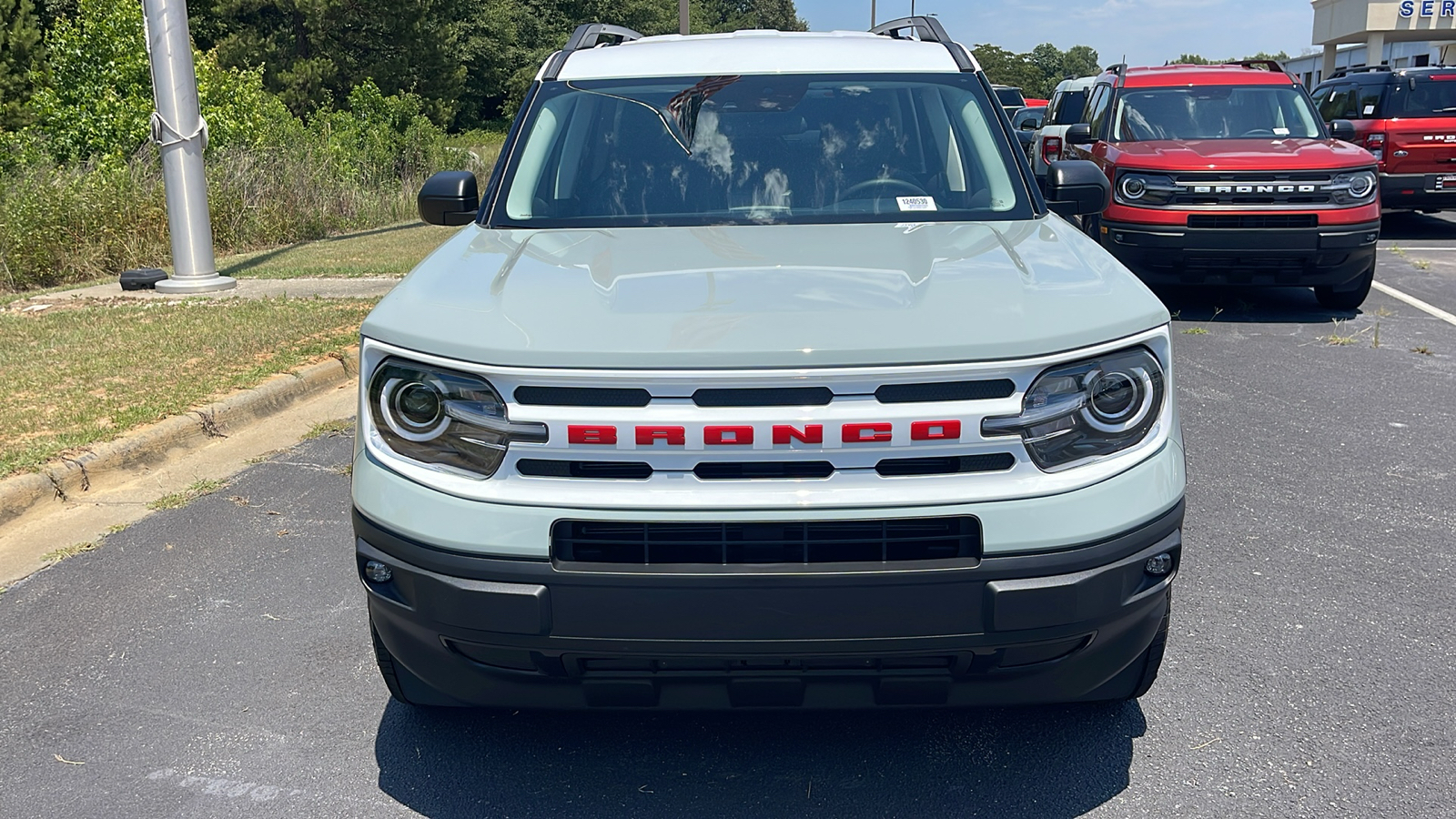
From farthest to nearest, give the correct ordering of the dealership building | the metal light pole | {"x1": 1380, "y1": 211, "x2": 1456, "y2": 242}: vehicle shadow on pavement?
the dealership building
{"x1": 1380, "y1": 211, "x2": 1456, "y2": 242}: vehicle shadow on pavement
the metal light pole

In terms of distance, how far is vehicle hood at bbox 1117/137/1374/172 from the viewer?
8.90 metres

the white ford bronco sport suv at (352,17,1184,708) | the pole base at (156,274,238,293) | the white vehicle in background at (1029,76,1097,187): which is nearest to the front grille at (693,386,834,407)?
the white ford bronco sport suv at (352,17,1184,708)

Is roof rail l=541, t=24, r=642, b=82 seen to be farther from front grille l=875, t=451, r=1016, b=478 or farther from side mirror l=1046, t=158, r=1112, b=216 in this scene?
front grille l=875, t=451, r=1016, b=478

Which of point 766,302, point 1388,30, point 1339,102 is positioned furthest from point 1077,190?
point 1388,30

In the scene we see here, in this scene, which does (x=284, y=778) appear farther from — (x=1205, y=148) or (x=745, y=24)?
(x=745, y=24)

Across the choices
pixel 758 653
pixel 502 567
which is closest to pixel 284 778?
pixel 502 567

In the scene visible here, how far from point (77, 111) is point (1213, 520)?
16.4 meters

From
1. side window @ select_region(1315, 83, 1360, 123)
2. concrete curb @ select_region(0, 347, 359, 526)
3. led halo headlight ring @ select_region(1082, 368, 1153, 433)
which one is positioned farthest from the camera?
side window @ select_region(1315, 83, 1360, 123)

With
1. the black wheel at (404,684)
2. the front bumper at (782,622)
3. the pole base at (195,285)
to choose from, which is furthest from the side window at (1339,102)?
the black wheel at (404,684)

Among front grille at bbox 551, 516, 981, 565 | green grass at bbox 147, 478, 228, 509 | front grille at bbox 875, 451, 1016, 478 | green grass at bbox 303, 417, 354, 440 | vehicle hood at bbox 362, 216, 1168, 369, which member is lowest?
green grass at bbox 303, 417, 354, 440

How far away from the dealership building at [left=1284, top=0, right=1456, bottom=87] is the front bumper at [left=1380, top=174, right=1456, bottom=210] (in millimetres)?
34307

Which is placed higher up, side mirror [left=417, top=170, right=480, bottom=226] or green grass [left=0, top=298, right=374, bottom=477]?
side mirror [left=417, top=170, right=480, bottom=226]

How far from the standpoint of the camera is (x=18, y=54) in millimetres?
32531

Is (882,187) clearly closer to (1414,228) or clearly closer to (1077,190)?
(1077,190)
